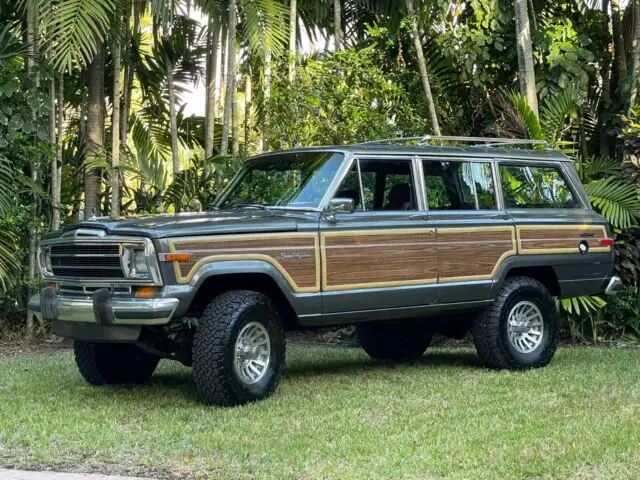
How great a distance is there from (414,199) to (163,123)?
8365 mm

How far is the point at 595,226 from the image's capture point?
9.63 metres

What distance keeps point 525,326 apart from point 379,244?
204cm

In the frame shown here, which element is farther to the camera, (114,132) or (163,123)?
(163,123)

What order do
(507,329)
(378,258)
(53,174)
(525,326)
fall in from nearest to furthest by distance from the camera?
(378,258)
(507,329)
(525,326)
(53,174)

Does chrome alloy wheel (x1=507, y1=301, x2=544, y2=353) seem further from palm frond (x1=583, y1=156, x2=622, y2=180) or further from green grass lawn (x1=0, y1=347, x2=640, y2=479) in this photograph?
palm frond (x1=583, y1=156, x2=622, y2=180)

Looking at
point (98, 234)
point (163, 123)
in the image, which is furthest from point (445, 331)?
point (163, 123)

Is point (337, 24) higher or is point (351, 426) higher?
point (337, 24)

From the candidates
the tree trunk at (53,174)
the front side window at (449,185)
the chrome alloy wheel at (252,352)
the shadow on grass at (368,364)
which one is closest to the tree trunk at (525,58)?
the shadow on grass at (368,364)

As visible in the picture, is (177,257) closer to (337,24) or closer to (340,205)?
(340,205)

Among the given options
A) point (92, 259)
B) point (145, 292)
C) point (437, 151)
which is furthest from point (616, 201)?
point (92, 259)

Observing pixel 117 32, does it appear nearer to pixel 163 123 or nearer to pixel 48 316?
pixel 163 123

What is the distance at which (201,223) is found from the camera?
7176 millimetres

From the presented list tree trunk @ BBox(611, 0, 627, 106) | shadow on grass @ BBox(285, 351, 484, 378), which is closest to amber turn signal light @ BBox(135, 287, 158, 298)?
shadow on grass @ BBox(285, 351, 484, 378)

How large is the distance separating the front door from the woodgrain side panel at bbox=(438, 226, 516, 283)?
0.44 ft
